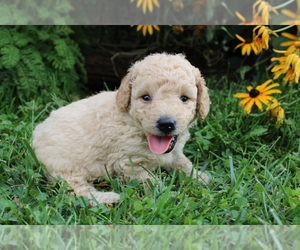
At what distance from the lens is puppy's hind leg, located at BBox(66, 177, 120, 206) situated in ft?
9.79

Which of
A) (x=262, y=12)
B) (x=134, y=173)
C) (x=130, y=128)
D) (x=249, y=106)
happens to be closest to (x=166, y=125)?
(x=130, y=128)

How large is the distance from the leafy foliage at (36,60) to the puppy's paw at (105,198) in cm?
193

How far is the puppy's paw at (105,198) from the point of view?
298cm

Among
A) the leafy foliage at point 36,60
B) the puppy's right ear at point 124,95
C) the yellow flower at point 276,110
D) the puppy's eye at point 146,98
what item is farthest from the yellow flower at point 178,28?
the puppy's eye at point 146,98

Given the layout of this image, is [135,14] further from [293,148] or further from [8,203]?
[8,203]

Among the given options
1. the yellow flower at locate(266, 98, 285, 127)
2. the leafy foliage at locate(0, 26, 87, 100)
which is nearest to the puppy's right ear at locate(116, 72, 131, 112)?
the yellow flower at locate(266, 98, 285, 127)

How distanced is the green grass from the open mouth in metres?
0.23

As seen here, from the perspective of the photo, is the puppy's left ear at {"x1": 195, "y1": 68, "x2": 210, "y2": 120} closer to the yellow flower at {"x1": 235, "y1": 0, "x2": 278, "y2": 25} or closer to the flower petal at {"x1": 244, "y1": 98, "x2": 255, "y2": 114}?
the flower petal at {"x1": 244, "y1": 98, "x2": 255, "y2": 114}

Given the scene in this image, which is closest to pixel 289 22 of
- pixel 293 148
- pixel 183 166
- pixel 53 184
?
pixel 293 148

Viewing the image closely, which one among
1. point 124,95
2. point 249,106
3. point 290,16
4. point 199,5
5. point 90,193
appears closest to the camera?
point 90,193

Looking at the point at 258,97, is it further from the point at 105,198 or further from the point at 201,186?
the point at 105,198

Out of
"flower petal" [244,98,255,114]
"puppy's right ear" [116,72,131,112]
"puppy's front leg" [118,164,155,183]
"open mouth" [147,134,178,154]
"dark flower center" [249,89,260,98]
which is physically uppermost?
"puppy's right ear" [116,72,131,112]

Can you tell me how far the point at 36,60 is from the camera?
15.0 feet

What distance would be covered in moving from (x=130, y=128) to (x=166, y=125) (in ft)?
1.36
